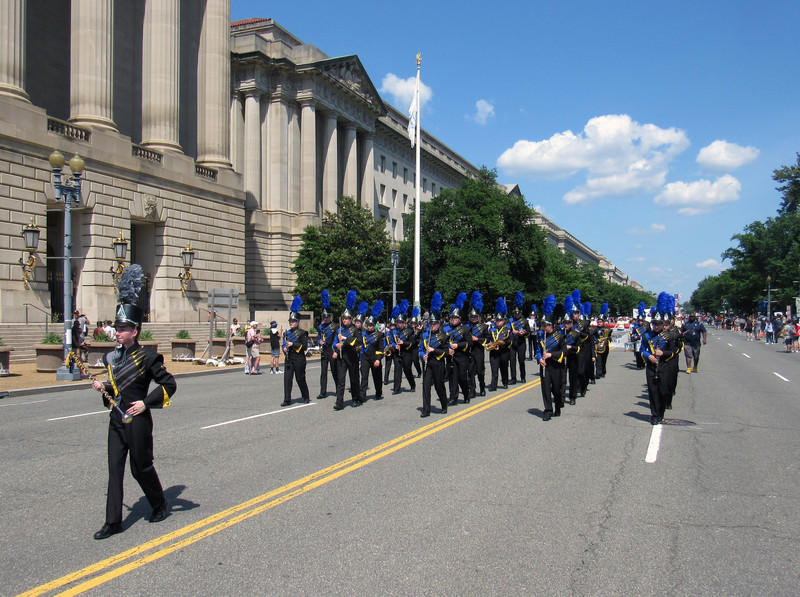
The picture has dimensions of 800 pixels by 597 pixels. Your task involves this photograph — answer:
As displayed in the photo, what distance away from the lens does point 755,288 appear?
9938 centimetres

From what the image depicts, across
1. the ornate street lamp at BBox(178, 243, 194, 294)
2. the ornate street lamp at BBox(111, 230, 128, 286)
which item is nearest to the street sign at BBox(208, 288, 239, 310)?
the ornate street lamp at BBox(111, 230, 128, 286)

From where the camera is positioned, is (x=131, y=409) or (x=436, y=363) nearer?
(x=131, y=409)

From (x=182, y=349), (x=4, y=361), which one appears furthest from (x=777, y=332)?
(x=4, y=361)

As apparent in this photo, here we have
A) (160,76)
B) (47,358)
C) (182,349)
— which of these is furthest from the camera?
(160,76)

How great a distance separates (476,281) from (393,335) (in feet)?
94.4

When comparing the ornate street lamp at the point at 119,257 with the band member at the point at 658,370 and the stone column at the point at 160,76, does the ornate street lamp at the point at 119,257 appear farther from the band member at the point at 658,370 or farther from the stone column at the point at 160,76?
the band member at the point at 658,370

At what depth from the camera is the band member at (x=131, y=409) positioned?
525 cm

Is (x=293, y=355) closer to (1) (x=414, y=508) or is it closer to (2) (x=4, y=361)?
(1) (x=414, y=508)

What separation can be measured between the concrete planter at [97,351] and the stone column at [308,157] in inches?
1219

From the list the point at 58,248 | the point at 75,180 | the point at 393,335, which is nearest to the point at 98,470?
the point at 393,335

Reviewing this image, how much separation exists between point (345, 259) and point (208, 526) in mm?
36345

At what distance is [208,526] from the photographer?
5.46 meters

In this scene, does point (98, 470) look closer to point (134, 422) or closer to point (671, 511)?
point (134, 422)

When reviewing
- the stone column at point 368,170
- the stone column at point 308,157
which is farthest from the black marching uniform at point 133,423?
the stone column at point 368,170
